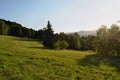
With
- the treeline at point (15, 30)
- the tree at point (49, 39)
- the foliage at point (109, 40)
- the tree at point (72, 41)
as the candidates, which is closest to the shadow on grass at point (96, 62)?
the foliage at point (109, 40)

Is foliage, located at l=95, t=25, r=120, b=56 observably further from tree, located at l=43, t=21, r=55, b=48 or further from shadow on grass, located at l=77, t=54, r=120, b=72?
shadow on grass, located at l=77, t=54, r=120, b=72

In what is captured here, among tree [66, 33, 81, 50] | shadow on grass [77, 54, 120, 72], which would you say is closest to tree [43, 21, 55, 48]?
tree [66, 33, 81, 50]

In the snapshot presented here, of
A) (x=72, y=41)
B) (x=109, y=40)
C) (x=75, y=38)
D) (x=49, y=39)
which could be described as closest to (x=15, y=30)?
(x=72, y=41)

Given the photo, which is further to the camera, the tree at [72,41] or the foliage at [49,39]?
the tree at [72,41]

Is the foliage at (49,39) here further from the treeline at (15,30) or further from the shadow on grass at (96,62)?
the shadow on grass at (96,62)

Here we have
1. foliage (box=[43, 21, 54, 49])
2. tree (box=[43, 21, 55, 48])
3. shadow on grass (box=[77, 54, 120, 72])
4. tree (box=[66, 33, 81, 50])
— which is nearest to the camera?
shadow on grass (box=[77, 54, 120, 72])

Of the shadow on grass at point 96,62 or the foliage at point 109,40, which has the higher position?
the foliage at point 109,40

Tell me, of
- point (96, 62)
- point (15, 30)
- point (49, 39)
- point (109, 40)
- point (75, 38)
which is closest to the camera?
point (96, 62)

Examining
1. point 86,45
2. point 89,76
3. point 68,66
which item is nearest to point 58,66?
point 68,66

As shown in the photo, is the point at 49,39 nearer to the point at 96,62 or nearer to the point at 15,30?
the point at 96,62

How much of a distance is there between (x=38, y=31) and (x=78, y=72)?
A: 96438 millimetres

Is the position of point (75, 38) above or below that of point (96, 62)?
above

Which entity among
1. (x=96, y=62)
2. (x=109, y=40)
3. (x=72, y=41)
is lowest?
(x=96, y=62)

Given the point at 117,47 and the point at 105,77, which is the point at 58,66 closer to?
the point at 105,77
